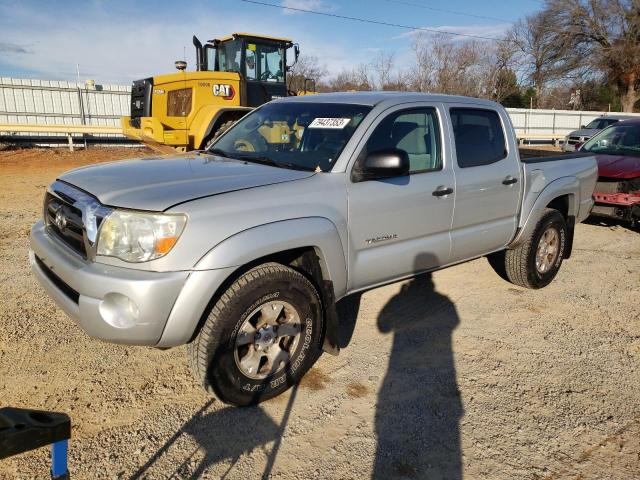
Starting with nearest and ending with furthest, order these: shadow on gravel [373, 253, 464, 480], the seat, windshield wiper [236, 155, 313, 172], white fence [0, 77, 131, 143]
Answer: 1. shadow on gravel [373, 253, 464, 480]
2. windshield wiper [236, 155, 313, 172]
3. the seat
4. white fence [0, 77, 131, 143]

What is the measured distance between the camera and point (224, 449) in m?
2.75

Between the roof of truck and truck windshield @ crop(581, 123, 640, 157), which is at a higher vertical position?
the roof of truck

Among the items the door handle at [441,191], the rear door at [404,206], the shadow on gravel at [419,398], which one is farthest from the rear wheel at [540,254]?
the door handle at [441,191]

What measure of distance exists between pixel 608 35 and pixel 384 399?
4532cm

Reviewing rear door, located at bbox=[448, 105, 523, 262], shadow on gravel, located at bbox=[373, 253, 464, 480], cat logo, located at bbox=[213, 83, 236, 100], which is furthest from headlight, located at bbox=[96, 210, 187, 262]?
cat logo, located at bbox=[213, 83, 236, 100]

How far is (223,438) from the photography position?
9.30ft

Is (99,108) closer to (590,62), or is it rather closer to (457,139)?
(457,139)

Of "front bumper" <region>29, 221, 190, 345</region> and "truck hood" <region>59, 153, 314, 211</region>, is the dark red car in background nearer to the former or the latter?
"truck hood" <region>59, 153, 314, 211</region>

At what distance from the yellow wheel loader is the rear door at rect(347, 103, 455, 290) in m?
7.47

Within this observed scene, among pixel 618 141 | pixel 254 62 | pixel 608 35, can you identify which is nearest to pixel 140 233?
pixel 618 141

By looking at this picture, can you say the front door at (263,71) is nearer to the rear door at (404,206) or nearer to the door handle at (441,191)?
the rear door at (404,206)

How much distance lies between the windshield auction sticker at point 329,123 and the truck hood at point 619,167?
17.5ft

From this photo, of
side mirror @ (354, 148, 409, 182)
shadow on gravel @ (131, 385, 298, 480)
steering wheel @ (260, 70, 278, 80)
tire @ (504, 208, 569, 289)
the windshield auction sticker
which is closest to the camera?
shadow on gravel @ (131, 385, 298, 480)

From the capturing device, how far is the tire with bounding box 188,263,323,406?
2.88 m
